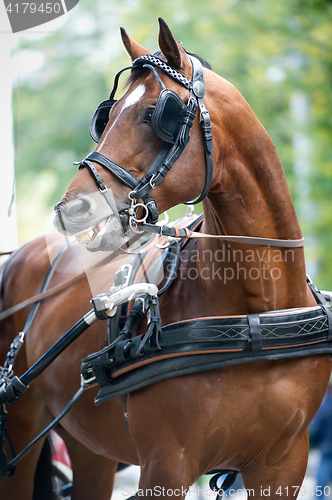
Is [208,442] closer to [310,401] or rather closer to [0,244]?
[310,401]

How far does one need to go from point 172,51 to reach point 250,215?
2.20 ft

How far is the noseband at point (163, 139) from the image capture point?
5.45 feet

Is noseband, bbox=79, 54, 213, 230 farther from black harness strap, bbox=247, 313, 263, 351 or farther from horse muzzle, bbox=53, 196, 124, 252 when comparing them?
black harness strap, bbox=247, 313, 263, 351

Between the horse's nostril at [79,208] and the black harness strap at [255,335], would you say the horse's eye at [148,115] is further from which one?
the black harness strap at [255,335]

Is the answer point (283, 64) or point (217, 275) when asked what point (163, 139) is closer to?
point (217, 275)

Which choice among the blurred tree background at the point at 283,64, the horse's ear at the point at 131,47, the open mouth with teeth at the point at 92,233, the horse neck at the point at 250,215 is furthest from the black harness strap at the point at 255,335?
the blurred tree background at the point at 283,64

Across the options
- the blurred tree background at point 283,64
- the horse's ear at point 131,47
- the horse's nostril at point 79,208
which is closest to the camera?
→ the horse's nostril at point 79,208

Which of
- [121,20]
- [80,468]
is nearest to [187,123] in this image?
[80,468]

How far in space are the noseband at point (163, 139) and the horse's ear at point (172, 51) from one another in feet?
0.10

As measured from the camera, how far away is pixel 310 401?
1.98 m

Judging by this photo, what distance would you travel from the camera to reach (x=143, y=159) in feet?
5.64

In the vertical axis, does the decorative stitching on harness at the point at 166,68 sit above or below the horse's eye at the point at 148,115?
above

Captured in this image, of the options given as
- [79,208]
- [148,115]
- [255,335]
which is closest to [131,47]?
[148,115]

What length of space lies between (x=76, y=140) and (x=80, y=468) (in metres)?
6.63
